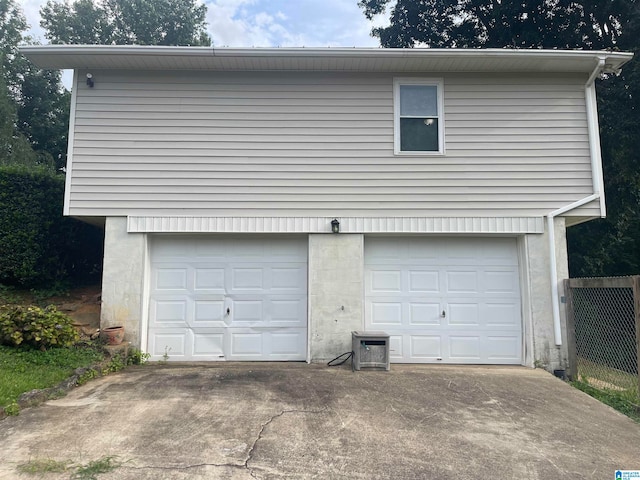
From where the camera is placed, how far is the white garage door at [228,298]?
21.4 ft

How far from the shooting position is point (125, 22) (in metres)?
20.5

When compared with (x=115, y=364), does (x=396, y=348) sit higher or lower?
higher

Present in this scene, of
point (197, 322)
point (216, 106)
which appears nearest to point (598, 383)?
point (197, 322)

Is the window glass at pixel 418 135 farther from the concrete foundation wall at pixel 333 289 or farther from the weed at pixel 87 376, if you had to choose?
the weed at pixel 87 376

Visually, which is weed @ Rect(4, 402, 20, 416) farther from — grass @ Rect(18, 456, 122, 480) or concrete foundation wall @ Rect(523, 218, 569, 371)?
concrete foundation wall @ Rect(523, 218, 569, 371)

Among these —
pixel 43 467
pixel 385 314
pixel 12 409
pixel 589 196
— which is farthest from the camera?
pixel 385 314

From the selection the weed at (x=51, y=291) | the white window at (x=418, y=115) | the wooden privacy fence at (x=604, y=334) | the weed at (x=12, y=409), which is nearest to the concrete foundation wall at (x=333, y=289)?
the wooden privacy fence at (x=604, y=334)

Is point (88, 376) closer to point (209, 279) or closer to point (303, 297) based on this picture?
point (209, 279)

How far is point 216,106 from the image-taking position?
22.0 ft

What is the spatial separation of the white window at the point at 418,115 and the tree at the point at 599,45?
495 cm

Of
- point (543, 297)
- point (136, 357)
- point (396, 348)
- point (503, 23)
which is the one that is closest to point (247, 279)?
point (136, 357)

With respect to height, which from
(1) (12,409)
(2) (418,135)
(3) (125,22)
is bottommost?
(1) (12,409)

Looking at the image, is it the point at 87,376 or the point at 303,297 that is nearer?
the point at 87,376

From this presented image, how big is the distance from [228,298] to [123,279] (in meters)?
1.70
